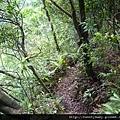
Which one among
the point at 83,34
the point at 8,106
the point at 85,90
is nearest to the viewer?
the point at 8,106

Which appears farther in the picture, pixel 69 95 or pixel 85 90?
pixel 69 95

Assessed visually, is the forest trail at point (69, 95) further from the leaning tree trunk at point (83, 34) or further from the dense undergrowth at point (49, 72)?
the leaning tree trunk at point (83, 34)

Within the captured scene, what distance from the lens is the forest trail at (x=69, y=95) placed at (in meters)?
4.43

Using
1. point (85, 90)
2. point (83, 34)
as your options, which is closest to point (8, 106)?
point (83, 34)

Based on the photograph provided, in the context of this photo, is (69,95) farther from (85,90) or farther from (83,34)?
(83,34)

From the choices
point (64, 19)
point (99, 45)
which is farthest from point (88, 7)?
point (64, 19)

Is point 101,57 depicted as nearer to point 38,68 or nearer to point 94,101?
point 94,101

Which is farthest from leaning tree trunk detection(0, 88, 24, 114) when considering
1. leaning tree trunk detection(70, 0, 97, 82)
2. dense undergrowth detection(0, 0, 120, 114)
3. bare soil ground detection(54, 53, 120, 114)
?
leaning tree trunk detection(70, 0, 97, 82)

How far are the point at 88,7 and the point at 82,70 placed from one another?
1582 mm

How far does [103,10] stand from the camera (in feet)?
14.0

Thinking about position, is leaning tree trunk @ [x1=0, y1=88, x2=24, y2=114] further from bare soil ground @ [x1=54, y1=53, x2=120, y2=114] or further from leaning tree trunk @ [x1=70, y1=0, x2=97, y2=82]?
leaning tree trunk @ [x1=70, y1=0, x2=97, y2=82]

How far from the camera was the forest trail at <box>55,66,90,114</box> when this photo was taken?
4426mm

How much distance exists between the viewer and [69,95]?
5090 millimetres

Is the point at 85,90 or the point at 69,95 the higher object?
the point at 85,90
